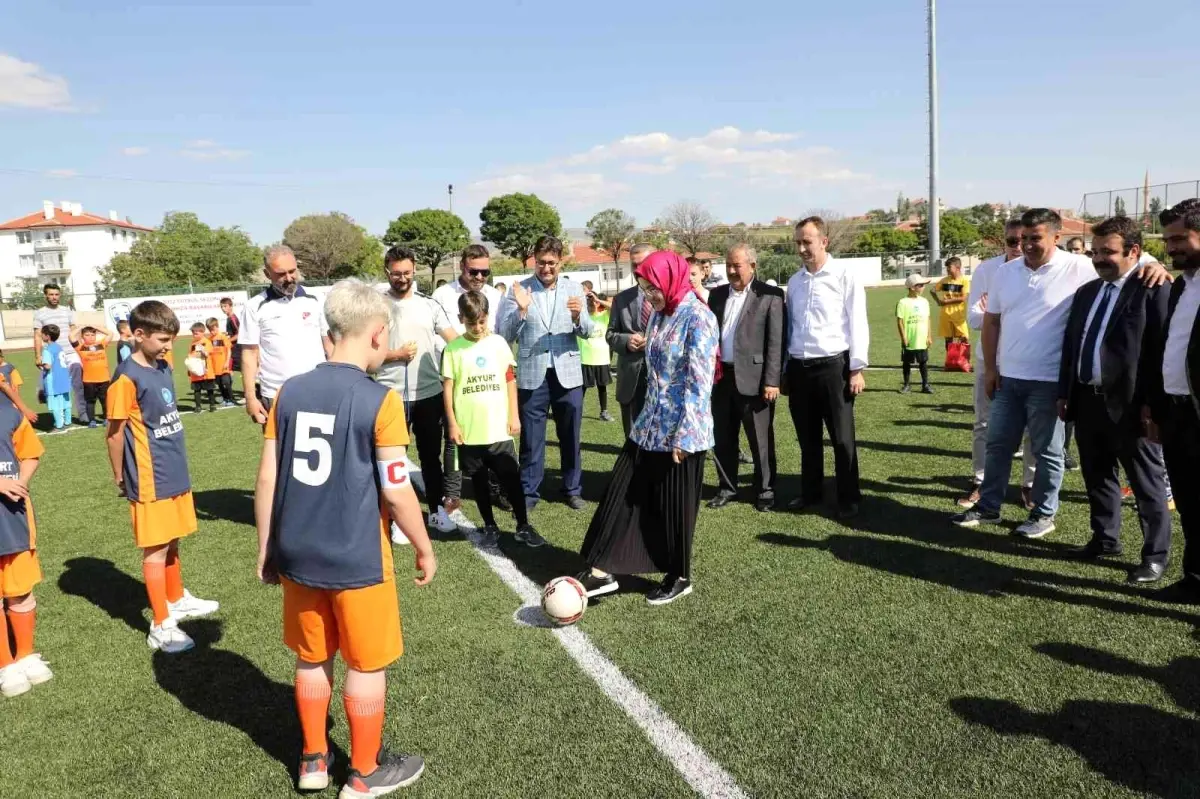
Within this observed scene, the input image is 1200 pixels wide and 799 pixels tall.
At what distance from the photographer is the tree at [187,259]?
2472 inches

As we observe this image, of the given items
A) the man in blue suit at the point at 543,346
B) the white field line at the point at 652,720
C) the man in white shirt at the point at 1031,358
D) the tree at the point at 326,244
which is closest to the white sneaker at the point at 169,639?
the white field line at the point at 652,720

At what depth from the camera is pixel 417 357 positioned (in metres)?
5.54

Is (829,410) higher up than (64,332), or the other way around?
(64,332)

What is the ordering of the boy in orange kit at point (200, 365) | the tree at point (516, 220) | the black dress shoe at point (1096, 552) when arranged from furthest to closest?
1. the tree at point (516, 220)
2. the boy in orange kit at point (200, 365)
3. the black dress shoe at point (1096, 552)

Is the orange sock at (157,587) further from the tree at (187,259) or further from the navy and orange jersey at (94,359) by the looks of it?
the tree at (187,259)

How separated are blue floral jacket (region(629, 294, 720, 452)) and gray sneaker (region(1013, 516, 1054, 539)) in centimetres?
244

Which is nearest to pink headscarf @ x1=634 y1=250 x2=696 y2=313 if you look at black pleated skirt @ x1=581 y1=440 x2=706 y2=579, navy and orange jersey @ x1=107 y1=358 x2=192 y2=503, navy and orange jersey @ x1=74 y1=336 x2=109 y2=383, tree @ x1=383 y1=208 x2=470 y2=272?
black pleated skirt @ x1=581 y1=440 x2=706 y2=579

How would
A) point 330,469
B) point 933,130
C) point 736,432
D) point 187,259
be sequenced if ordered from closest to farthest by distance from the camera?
1. point 330,469
2. point 736,432
3. point 933,130
4. point 187,259

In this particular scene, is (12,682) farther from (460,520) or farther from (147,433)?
(460,520)

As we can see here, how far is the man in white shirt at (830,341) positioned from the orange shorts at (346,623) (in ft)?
12.9

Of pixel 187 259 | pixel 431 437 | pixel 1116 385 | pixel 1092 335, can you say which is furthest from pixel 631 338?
pixel 187 259

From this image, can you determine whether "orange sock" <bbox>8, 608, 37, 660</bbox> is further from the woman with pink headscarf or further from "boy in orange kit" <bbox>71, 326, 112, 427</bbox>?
"boy in orange kit" <bbox>71, 326, 112, 427</bbox>

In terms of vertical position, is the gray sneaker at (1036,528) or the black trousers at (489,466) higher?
the black trousers at (489,466)

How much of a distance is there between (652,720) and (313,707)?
1371mm
